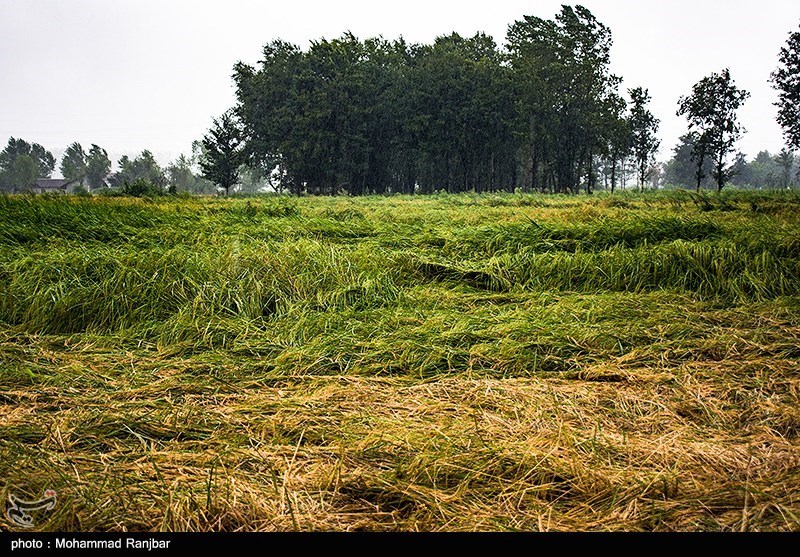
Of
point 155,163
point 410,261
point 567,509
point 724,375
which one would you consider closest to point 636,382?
point 724,375

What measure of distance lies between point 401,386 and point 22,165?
96.6 meters

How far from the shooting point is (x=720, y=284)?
4.83m

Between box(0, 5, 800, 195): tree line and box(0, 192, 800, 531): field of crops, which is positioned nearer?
box(0, 192, 800, 531): field of crops

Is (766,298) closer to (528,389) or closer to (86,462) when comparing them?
(528,389)

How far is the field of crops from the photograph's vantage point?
1745 millimetres

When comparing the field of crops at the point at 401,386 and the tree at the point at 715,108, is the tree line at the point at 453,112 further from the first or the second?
the field of crops at the point at 401,386

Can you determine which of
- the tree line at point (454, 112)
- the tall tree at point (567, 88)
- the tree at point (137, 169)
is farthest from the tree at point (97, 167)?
the tall tree at point (567, 88)

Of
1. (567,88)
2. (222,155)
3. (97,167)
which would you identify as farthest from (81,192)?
(97,167)

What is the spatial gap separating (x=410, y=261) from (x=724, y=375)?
330cm

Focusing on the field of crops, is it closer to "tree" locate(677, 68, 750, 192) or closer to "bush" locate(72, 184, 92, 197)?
"bush" locate(72, 184, 92, 197)

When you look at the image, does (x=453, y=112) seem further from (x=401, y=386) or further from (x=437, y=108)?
(x=401, y=386)

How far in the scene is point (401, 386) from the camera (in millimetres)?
2859

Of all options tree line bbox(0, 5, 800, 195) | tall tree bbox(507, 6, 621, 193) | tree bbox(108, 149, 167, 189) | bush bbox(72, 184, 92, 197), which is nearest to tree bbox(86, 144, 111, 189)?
tree bbox(108, 149, 167, 189)

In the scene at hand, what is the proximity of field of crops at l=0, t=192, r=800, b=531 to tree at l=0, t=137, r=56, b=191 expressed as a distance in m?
90.5
